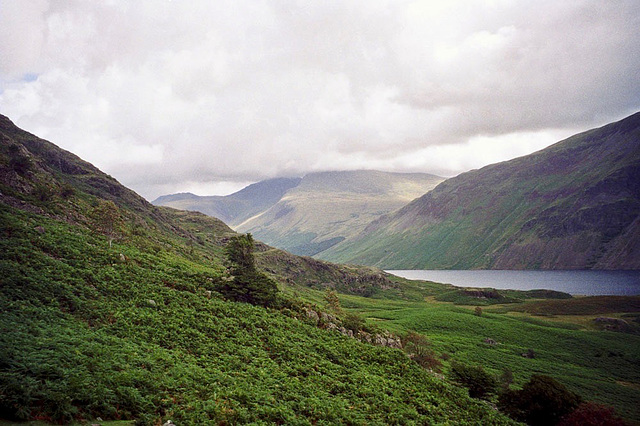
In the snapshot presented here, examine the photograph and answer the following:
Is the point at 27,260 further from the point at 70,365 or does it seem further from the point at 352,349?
the point at 352,349

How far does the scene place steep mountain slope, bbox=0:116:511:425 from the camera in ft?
59.1

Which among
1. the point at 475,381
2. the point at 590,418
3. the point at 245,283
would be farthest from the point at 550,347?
the point at 245,283

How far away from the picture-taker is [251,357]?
99.3ft

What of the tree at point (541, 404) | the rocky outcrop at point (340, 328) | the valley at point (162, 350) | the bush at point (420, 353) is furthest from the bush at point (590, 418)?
the rocky outcrop at point (340, 328)

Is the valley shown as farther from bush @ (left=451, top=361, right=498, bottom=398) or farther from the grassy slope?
the grassy slope

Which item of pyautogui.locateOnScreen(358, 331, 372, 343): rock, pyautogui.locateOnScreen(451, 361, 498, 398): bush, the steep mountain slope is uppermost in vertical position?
the steep mountain slope

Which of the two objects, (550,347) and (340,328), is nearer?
(340,328)

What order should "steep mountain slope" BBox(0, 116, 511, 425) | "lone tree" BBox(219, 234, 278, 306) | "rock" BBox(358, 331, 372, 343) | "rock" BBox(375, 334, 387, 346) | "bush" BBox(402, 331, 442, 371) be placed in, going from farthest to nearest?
1. "bush" BBox(402, 331, 442, 371)
2. "rock" BBox(375, 334, 387, 346)
3. "rock" BBox(358, 331, 372, 343)
4. "lone tree" BBox(219, 234, 278, 306)
5. "steep mountain slope" BBox(0, 116, 511, 425)

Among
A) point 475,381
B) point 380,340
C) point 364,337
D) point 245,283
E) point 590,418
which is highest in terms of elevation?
point 245,283

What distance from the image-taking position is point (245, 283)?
49.0m

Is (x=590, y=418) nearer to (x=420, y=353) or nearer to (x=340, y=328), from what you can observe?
(x=340, y=328)

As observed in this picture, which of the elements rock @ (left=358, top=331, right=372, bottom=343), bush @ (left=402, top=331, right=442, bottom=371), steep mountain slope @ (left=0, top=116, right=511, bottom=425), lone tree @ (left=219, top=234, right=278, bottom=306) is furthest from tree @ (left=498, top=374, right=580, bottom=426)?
lone tree @ (left=219, top=234, right=278, bottom=306)

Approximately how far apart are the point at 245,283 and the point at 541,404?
41.9 metres

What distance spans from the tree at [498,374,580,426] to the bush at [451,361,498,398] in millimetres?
3511
